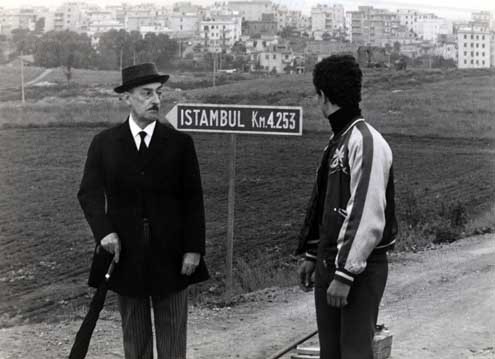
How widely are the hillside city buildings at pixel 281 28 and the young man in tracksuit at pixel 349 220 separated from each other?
3.70 metres

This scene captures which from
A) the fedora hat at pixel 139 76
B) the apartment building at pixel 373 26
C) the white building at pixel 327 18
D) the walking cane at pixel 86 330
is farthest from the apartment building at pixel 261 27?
the walking cane at pixel 86 330

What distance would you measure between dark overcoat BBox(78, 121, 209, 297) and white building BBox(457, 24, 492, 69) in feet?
19.2

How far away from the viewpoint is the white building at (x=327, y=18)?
8133 millimetres

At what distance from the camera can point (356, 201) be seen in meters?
3.07

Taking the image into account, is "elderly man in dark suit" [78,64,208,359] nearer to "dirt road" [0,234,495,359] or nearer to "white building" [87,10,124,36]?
"dirt road" [0,234,495,359]

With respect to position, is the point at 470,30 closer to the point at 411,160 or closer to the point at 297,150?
the point at 411,160

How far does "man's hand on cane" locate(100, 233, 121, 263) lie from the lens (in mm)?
3678

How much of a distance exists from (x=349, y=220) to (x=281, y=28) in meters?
5.11

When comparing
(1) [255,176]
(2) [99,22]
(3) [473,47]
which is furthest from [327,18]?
(2) [99,22]

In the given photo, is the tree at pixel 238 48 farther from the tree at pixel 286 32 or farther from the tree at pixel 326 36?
the tree at pixel 326 36

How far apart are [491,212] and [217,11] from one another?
388 cm

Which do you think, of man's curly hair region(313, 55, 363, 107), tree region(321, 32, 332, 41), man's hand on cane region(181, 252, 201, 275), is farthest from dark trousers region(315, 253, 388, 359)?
tree region(321, 32, 332, 41)

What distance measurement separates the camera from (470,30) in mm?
8844

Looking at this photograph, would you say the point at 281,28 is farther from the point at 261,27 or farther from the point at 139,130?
the point at 139,130
